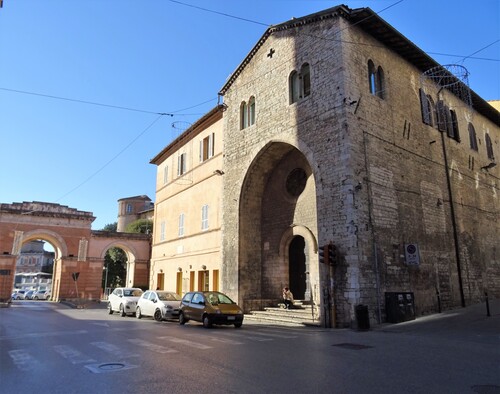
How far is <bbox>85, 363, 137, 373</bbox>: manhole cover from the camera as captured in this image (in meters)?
6.23

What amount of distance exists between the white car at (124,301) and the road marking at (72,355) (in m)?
11.0

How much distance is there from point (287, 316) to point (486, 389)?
35.1 ft

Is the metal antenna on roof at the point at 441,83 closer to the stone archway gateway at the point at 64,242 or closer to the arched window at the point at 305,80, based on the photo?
the arched window at the point at 305,80

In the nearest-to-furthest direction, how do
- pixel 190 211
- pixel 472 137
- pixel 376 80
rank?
pixel 376 80 < pixel 472 137 < pixel 190 211

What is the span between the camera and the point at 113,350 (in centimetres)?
833

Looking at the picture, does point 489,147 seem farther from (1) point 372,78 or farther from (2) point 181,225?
(2) point 181,225

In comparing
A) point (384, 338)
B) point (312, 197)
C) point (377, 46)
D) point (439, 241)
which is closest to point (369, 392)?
point (384, 338)

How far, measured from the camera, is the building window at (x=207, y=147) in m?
23.3

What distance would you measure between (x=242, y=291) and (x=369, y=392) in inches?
523

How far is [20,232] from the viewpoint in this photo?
3133 centimetres

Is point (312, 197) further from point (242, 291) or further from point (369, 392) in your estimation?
point (369, 392)

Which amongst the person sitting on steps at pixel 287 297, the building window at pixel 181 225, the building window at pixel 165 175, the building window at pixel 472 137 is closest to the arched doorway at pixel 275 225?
the person sitting on steps at pixel 287 297

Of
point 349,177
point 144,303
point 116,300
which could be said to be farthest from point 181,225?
point 349,177

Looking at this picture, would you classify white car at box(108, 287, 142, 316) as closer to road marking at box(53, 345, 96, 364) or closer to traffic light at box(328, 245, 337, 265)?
road marking at box(53, 345, 96, 364)
